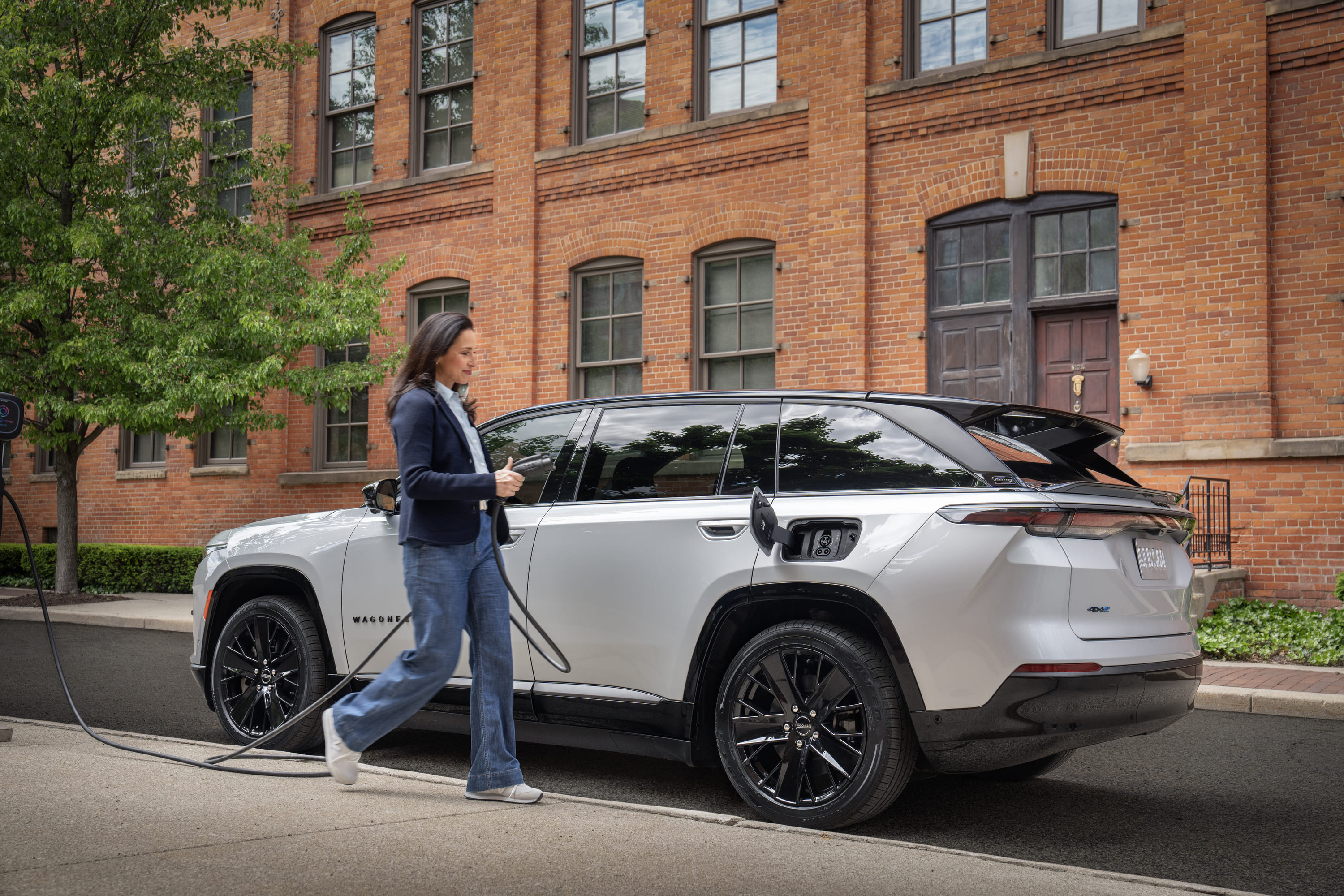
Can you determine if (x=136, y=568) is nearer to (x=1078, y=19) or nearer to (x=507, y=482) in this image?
(x=1078, y=19)

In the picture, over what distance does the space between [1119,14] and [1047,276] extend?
278 centimetres

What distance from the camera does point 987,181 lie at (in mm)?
13000

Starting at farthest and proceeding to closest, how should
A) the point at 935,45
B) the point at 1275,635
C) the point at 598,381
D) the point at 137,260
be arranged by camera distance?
the point at 598,381 → the point at 137,260 → the point at 935,45 → the point at 1275,635

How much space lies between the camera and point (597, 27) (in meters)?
16.2

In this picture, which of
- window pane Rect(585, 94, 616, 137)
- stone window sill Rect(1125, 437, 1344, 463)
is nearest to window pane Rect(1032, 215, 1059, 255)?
stone window sill Rect(1125, 437, 1344, 463)

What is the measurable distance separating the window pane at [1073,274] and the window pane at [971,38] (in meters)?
2.51

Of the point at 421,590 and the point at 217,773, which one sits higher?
the point at 421,590

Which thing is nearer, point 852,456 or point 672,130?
point 852,456

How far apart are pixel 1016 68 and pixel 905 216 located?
189 cm

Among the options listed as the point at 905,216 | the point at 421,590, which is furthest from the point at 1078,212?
the point at 421,590

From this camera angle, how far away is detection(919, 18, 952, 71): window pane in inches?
533

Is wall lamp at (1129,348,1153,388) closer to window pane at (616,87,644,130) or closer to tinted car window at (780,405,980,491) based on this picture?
window pane at (616,87,644,130)

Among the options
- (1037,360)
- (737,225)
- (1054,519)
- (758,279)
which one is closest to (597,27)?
(737,225)

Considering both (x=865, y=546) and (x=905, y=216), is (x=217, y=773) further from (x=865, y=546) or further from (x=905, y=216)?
(x=905, y=216)
